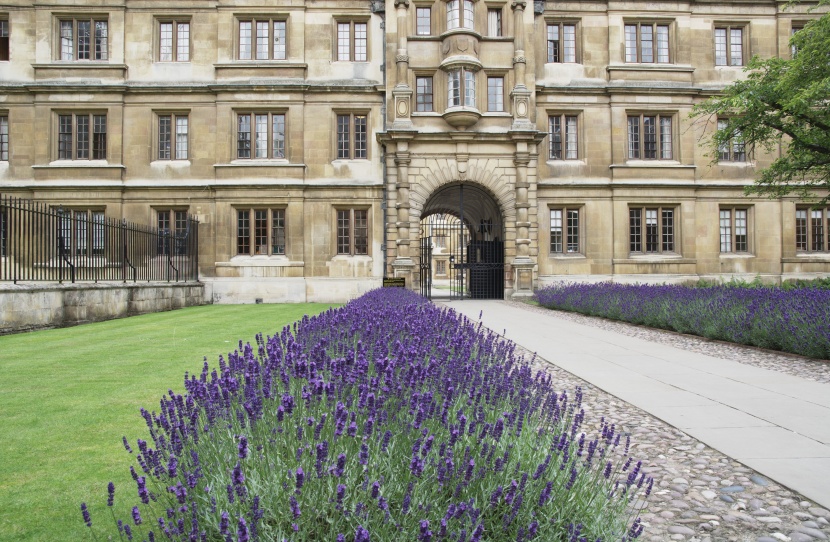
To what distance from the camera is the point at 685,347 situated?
33.7 ft

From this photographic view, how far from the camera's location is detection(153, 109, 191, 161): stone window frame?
75.6ft

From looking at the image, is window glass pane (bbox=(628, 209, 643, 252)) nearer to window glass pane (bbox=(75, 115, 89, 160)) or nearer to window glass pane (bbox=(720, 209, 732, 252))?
window glass pane (bbox=(720, 209, 732, 252))

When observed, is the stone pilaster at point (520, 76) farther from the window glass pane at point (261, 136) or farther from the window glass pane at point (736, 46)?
the window glass pane at point (261, 136)

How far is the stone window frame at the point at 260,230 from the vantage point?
2283 cm

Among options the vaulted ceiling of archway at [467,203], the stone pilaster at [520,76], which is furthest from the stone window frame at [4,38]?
the stone pilaster at [520,76]

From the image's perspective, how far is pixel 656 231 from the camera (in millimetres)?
24469

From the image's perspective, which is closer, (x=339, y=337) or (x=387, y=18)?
(x=339, y=337)

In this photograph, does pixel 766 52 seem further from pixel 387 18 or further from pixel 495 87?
pixel 387 18

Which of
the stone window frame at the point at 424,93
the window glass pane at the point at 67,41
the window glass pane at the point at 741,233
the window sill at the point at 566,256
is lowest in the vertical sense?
the window sill at the point at 566,256

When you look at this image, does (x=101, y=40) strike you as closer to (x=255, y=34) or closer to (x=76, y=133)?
(x=76, y=133)

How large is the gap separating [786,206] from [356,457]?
1098 inches

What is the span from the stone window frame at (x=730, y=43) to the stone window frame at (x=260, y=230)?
19840 millimetres

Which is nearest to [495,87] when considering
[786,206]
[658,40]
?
[658,40]

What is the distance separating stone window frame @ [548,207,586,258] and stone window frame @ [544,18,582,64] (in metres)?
6.24
